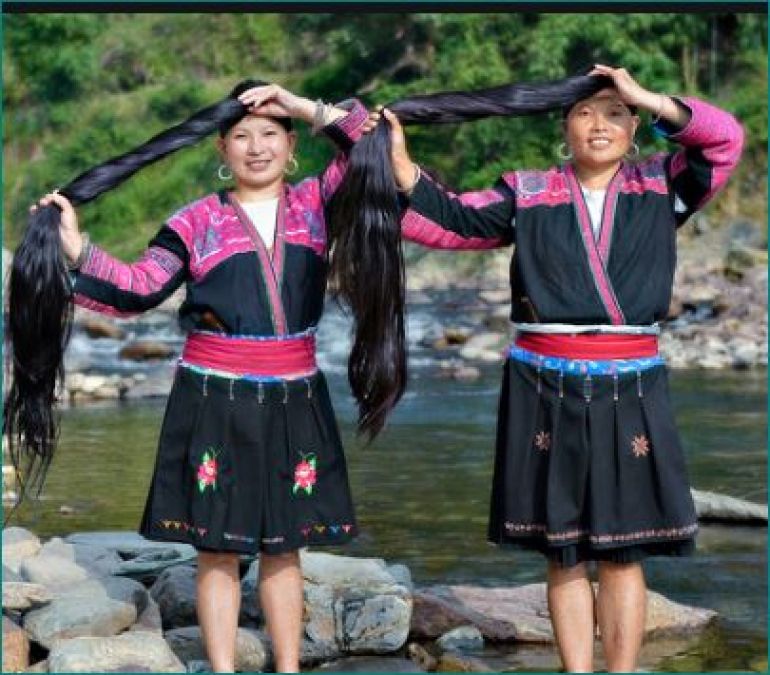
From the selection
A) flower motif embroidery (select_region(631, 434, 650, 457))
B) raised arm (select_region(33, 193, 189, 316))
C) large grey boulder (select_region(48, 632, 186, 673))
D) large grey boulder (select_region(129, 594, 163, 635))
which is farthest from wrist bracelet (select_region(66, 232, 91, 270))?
flower motif embroidery (select_region(631, 434, 650, 457))

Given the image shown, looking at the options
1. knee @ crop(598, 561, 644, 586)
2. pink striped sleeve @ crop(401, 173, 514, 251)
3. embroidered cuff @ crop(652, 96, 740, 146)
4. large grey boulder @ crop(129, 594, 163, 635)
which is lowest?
large grey boulder @ crop(129, 594, 163, 635)

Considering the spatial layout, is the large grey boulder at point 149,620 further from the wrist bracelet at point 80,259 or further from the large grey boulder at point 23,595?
the wrist bracelet at point 80,259

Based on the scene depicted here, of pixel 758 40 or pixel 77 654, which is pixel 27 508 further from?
pixel 758 40

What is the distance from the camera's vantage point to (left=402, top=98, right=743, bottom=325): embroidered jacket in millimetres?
4535

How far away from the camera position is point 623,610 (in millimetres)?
4516

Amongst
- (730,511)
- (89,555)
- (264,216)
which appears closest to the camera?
(264,216)

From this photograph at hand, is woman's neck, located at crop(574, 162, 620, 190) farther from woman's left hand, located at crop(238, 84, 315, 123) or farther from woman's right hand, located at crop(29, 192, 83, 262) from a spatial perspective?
woman's right hand, located at crop(29, 192, 83, 262)

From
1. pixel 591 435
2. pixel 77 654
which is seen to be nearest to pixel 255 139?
pixel 591 435

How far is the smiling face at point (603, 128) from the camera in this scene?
458cm

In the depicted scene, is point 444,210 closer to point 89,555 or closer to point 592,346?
point 592,346

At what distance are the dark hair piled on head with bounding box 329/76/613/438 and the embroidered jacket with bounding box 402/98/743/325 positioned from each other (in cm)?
11

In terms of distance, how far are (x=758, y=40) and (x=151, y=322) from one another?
11.3 m

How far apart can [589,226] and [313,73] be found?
2671 centimetres

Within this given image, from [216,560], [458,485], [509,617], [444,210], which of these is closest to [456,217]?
[444,210]
